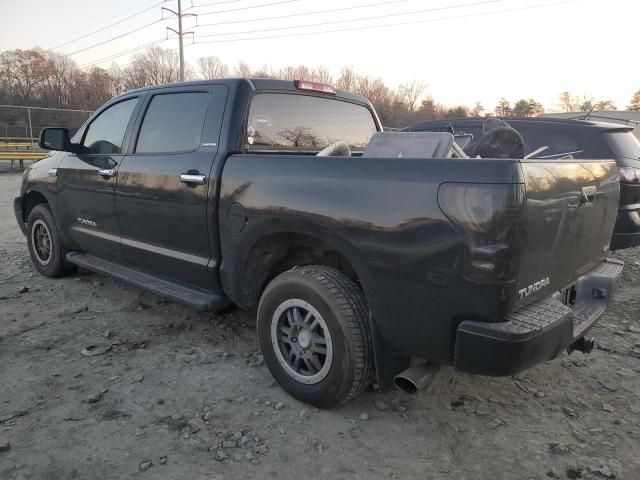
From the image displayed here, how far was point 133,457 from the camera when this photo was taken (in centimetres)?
244

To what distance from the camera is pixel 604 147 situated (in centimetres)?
545

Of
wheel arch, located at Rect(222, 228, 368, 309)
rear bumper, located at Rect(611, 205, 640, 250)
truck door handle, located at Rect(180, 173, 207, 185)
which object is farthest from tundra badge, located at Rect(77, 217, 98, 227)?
rear bumper, located at Rect(611, 205, 640, 250)

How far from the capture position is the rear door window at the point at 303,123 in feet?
11.4

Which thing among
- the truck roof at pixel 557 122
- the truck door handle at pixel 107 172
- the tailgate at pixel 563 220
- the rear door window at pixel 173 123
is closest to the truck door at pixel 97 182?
the truck door handle at pixel 107 172

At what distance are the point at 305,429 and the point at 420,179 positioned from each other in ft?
4.90

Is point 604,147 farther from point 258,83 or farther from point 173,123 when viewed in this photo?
point 173,123

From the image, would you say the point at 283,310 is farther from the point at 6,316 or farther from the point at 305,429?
the point at 6,316

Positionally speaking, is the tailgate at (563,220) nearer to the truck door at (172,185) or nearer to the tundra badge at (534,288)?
the tundra badge at (534,288)

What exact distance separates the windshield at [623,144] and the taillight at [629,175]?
0.22 m

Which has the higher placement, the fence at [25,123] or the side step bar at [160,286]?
the fence at [25,123]

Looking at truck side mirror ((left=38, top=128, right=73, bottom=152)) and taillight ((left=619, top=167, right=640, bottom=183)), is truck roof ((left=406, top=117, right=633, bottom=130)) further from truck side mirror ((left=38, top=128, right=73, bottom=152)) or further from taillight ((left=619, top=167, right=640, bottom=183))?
truck side mirror ((left=38, top=128, right=73, bottom=152))

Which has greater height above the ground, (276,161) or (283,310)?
(276,161)

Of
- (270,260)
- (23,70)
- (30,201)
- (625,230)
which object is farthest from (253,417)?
(23,70)

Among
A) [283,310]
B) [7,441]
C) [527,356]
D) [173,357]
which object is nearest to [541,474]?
[527,356]
